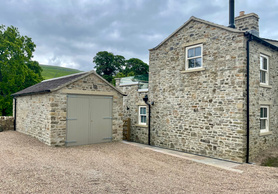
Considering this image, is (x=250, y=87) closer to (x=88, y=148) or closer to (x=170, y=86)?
(x=170, y=86)

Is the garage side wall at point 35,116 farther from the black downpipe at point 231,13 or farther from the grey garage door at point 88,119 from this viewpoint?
the black downpipe at point 231,13

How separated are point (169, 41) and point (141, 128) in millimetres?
5774

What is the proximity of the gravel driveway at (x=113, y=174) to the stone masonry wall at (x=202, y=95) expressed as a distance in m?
1.77

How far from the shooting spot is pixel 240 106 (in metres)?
9.45

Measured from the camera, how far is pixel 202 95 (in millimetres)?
10867

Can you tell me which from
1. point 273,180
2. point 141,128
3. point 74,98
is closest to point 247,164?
point 273,180

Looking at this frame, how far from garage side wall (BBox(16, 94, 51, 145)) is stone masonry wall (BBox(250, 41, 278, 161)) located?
968 cm

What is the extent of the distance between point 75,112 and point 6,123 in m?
7.70

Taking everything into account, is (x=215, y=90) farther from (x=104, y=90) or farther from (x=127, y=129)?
(x=127, y=129)

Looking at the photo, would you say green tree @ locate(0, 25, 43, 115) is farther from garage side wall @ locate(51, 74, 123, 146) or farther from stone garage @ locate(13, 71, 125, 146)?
garage side wall @ locate(51, 74, 123, 146)

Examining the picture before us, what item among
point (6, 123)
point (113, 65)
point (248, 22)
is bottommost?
point (6, 123)

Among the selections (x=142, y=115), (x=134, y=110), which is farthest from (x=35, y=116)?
(x=142, y=115)

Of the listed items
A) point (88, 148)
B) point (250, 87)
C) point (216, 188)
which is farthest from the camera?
point (88, 148)

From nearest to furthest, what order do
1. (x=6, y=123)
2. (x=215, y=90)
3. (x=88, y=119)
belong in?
1. (x=215, y=90)
2. (x=88, y=119)
3. (x=6, y=123)
